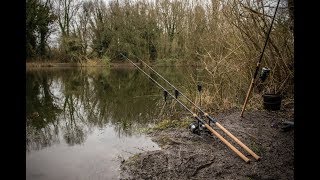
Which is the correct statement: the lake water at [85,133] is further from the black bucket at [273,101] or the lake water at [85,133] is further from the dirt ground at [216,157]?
the black bucket at [273,101]

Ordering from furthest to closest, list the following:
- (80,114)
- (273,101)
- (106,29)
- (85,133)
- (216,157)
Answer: (106,29) → (80,114) → (273,101) → (85,133) → (216,157)

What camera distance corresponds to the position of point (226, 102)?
849 cm

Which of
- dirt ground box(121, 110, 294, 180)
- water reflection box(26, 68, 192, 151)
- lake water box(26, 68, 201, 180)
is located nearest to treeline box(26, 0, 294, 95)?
water reflection box(26, 68, 192, 151)

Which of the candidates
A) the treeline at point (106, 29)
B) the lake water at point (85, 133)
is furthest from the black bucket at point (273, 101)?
the treeline at point (106, 29)

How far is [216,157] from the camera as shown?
15.4 ft

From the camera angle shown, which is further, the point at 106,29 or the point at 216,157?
the point at 106,29

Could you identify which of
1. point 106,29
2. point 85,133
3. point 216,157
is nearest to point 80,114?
point 85,133

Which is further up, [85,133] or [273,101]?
[273,101]

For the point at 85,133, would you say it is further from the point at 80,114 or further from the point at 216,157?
the point at 216,157

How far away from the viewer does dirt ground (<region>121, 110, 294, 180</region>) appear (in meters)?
4.06

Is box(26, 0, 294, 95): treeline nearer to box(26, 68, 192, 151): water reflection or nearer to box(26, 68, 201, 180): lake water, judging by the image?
Answer: box(26, 68, 192, 151): water reflection
